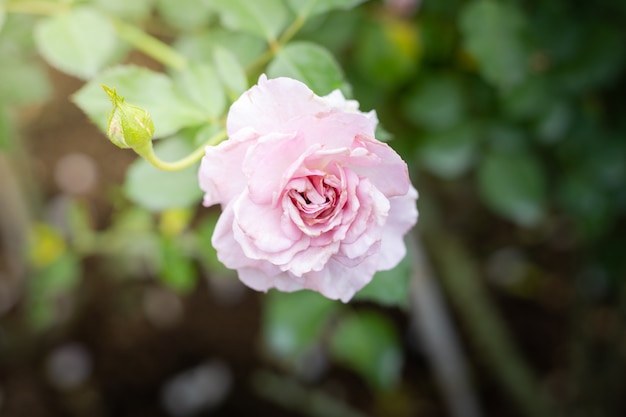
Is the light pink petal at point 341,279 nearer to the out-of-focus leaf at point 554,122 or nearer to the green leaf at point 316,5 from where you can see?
the green leaf at point 316,5

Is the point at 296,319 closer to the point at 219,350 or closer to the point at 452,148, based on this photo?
the point at 452,148

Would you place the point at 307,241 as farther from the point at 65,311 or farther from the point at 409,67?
the point at 65,311

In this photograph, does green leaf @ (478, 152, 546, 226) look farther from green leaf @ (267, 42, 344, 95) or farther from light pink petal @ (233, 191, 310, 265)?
light pink petal @ (233, 191, 310, 265)

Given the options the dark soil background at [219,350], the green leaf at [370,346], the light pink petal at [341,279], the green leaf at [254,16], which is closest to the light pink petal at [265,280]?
the light pink petal at [341,279]

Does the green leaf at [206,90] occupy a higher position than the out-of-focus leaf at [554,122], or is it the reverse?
the out-of-focus leaf at [554,122]

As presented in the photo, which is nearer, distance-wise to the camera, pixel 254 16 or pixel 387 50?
pixel 254 16

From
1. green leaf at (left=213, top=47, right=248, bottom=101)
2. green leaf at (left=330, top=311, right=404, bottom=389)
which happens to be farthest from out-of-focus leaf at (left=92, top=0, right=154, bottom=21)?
green leaf at (left=330, top=311, right=404, bottom=389)

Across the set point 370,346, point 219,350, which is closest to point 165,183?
point 370,346
